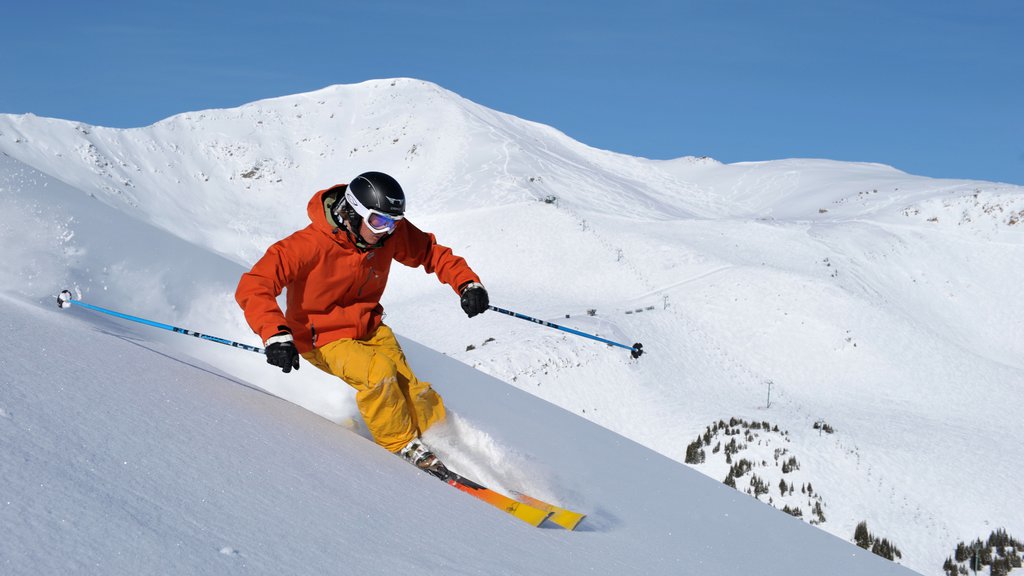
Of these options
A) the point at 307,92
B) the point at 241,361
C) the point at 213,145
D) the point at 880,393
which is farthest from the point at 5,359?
the point at 307,92

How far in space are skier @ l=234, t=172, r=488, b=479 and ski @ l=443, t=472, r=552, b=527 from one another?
0.74ft

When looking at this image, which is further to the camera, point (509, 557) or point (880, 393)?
point (880, 393)

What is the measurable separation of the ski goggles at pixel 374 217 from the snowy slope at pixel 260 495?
118 cm

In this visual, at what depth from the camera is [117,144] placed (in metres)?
48.8

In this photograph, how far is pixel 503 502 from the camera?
166 inches

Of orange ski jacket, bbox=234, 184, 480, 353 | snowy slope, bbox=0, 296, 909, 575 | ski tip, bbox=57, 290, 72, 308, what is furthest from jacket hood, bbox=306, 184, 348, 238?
ski tip, bbox=57, 290, 72, 308

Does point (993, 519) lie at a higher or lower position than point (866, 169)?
lower

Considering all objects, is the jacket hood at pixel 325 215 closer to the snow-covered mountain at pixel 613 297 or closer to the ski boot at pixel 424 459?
the snow-covered mountain at pixel 613 297

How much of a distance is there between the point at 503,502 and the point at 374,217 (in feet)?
6.25

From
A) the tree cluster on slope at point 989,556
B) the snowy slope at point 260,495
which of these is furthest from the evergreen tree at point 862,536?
the snowy slope at point 260,495

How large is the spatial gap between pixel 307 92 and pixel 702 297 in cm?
4611

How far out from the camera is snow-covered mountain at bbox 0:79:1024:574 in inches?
227

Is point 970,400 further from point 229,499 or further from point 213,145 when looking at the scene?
point 213,145

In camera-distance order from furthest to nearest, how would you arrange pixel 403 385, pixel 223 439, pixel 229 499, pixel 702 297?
pixel 702 297
pixel 403 385
pixel 223 439
pixel 229 499
